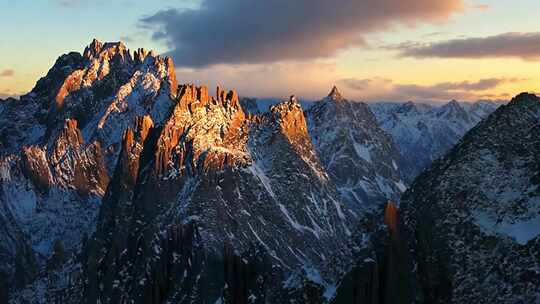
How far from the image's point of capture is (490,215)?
99.8m

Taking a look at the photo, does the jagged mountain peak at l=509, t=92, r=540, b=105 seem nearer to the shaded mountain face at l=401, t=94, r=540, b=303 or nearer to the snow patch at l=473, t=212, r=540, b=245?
the shaded mountain face at l=401, t=94, r=540, b=303

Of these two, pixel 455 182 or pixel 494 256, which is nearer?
pixel 494 256

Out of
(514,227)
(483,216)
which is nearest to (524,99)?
(483,216)

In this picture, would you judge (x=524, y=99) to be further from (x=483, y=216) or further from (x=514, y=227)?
(x=514, y=227)

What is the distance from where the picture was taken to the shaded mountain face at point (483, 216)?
93125 mm

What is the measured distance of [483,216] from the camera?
100062 mm

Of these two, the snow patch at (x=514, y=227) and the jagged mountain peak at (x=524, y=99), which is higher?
the jagged mountain peak at (x=524, y=99)

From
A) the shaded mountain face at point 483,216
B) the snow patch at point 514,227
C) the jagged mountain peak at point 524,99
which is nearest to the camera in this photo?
the shaded mountain face at point 483,216

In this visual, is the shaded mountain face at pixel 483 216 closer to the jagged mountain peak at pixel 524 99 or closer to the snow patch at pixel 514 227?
the snow patch at pixel 514 227

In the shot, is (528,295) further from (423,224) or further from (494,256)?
(423,224)

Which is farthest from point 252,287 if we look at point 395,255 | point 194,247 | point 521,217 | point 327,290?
point 521,217

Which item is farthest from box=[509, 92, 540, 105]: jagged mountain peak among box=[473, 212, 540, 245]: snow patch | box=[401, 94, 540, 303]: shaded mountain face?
box=[473, 212, 540, 245]: snow patch

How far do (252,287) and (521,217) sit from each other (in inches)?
3460

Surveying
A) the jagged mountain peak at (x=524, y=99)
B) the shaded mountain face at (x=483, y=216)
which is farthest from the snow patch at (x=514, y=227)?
the jagged mountain peak at (x=524, y=99)
